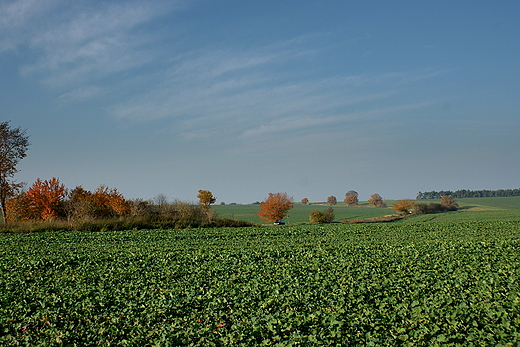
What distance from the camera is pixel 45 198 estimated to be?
3981 cm

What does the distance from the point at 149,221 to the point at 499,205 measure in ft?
358

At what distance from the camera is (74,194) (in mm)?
43719

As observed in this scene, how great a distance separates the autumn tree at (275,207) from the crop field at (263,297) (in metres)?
53.5

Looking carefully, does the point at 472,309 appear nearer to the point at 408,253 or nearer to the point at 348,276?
the point at 348,276

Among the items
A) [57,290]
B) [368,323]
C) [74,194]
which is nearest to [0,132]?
[74,194]

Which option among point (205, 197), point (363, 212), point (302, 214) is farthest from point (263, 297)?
point (363, 212)

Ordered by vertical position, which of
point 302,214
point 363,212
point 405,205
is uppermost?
point 405,205

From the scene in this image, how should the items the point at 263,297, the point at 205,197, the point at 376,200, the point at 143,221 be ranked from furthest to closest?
1. the point at 376,200
2. the point at 205,197
3. the point at 143,221
4. the point at 263,297

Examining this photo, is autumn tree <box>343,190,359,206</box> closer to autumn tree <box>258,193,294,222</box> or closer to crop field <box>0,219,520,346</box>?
autumn tree <box>258,193,294,222</box>

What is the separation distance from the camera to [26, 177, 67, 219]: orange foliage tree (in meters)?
39.2

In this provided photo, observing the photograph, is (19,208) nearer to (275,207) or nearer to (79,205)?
(79,205)

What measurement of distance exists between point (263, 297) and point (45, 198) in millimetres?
37511

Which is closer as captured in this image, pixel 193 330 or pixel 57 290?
pixel 193 330

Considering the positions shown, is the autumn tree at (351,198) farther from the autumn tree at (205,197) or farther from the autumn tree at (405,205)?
the autumn tree at (205,197)
